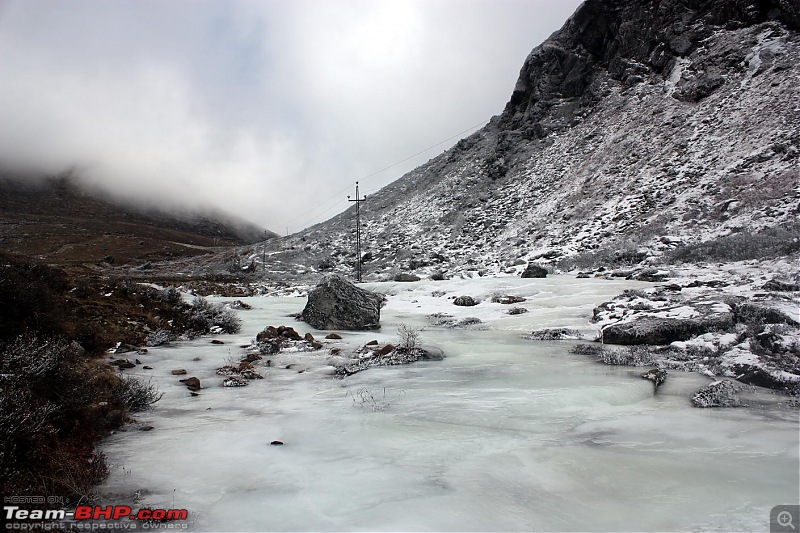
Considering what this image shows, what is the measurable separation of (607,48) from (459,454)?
5507 cm

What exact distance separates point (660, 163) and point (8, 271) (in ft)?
117

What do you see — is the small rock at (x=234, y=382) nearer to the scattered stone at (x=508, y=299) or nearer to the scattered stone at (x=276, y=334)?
the scattered stone at (x=276, y=334)

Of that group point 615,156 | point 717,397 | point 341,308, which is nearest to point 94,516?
point 717,397

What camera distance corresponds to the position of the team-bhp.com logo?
2664mm

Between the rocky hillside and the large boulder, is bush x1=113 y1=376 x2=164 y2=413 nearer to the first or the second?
the large boulder

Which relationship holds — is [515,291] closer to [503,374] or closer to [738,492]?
[503,374]

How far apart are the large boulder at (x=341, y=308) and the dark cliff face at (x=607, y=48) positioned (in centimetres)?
3668

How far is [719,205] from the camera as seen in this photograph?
74.3 feet

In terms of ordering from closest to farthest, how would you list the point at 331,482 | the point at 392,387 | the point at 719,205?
1. the point at 331,482
2. the point at 392,387
3. the point at 719,205

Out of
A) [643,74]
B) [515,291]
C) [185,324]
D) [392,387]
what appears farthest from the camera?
[643,74]

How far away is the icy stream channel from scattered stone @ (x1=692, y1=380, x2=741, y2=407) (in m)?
0.17

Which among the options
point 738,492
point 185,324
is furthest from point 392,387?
point 185,324

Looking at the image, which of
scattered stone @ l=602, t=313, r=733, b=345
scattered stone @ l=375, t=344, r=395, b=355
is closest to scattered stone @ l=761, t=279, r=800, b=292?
scattered stone @ l=602, t=313, r=733, b=345

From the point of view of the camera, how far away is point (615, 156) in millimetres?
34969
